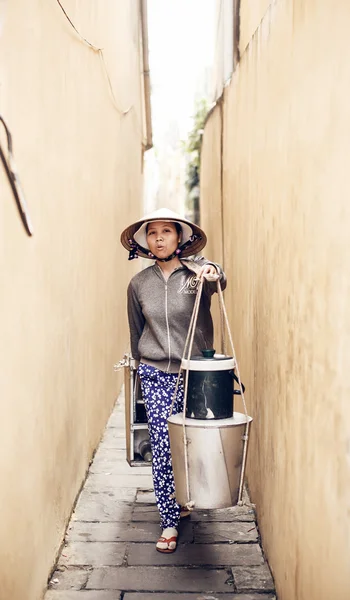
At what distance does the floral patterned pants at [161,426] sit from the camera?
3.54 meters

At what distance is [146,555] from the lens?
3438 mm

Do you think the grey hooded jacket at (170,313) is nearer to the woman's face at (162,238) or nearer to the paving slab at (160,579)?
the woman's face at (162,238)

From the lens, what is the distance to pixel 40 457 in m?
2.98

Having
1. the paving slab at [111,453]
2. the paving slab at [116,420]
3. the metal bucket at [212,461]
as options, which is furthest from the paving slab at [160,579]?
the paving slab at [116,420]

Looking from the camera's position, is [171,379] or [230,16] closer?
[171,379]

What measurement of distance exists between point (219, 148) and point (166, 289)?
3.50m

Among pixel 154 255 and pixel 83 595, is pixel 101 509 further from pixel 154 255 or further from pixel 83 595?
pixel 154 255

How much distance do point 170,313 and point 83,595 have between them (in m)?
1.41

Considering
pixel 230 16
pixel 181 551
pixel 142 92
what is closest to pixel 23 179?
pixel 181 551

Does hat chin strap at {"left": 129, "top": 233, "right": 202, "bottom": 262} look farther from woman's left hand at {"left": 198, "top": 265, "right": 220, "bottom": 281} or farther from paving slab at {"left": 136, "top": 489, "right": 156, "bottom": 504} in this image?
paving slab at {"left": 136, "top": 489, "right": 156, "bottom": 504}

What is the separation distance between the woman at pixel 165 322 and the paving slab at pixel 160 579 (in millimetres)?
241

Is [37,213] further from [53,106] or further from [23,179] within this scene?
[53,106]

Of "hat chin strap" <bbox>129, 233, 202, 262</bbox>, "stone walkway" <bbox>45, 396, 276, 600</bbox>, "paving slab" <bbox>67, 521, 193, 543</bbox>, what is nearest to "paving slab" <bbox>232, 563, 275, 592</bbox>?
"stone walkway" <bbox>45, 396, 276, 600</bbox>

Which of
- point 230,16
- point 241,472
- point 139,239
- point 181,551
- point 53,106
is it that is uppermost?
point 230,16
